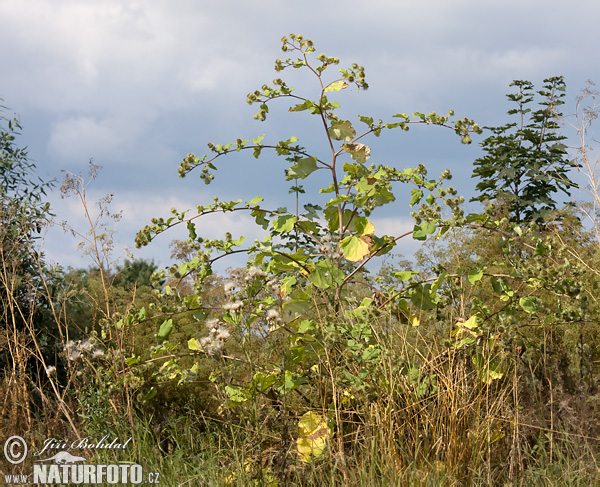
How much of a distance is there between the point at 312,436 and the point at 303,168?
63.4 inches

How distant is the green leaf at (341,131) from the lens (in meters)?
3.84

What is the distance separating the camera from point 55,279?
596cm

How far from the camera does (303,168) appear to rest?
12.3ft

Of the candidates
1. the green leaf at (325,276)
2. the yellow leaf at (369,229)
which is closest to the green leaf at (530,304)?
the yellow leaf at (369,229)

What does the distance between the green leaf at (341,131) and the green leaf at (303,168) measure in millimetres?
225

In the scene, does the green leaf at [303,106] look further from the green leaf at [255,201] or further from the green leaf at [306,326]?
the green leaf at [306,326]

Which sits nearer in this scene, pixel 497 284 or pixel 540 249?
pixel 540 249

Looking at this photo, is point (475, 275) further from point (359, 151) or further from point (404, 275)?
point (359, 151)

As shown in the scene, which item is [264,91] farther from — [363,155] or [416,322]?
[416,322]

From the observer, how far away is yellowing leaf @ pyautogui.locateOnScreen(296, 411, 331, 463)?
3059 mm

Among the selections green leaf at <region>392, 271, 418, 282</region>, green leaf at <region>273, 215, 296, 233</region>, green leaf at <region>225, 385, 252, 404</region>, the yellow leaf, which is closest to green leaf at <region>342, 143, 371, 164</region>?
the yellow leaf

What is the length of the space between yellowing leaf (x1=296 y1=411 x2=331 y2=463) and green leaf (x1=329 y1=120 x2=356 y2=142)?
174cm

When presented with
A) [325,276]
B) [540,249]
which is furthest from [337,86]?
[540,249]

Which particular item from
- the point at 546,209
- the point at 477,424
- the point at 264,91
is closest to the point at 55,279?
the point at 264,91
